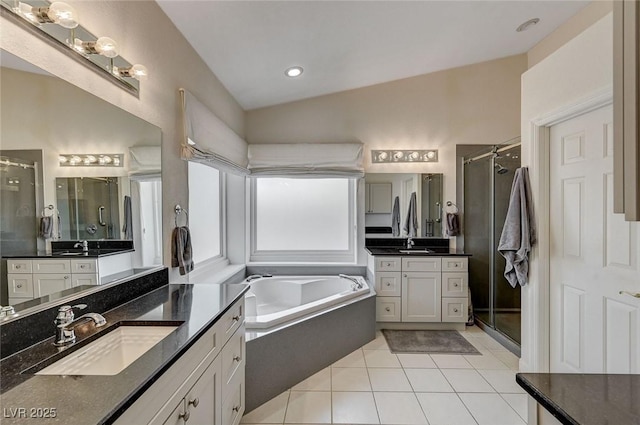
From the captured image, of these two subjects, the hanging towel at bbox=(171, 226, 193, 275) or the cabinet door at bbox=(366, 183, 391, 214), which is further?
the cabinet door at bbox=(366, 183, 391, 214)

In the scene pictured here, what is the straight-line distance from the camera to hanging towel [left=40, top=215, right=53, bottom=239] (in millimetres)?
1111

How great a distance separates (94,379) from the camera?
81cm

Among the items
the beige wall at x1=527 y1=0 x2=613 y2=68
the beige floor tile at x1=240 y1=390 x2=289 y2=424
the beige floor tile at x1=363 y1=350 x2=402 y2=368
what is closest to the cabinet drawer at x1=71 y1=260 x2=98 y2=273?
the beige floor tile at x1=240 y1=390 x2=289 y2=424

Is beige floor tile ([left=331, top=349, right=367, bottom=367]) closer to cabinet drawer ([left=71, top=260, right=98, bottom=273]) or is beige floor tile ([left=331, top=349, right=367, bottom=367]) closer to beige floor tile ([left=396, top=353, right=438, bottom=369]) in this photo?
beige floor tile ([left=396, top=353, right=438, bottom=369])

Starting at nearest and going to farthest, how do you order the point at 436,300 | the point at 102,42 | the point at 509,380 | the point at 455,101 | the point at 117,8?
the point at 102,42 → the point at 117,8 → the point at 509,380 → the point at 436,300 → the point at 455,101

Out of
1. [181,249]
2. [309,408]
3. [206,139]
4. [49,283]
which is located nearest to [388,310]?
[309,408]

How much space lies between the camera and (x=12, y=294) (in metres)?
1.02

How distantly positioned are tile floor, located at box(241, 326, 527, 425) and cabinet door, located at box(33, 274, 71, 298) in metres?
1.36

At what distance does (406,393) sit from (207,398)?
1.53 m

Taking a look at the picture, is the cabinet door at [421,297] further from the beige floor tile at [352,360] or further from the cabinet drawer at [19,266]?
the cabinet drawer at [19,266]

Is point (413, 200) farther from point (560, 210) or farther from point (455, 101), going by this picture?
point (560, 210)

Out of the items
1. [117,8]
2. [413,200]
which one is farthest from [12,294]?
[413,200]

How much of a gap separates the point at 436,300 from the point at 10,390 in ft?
10.8

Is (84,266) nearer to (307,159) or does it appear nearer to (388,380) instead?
(388,380)
